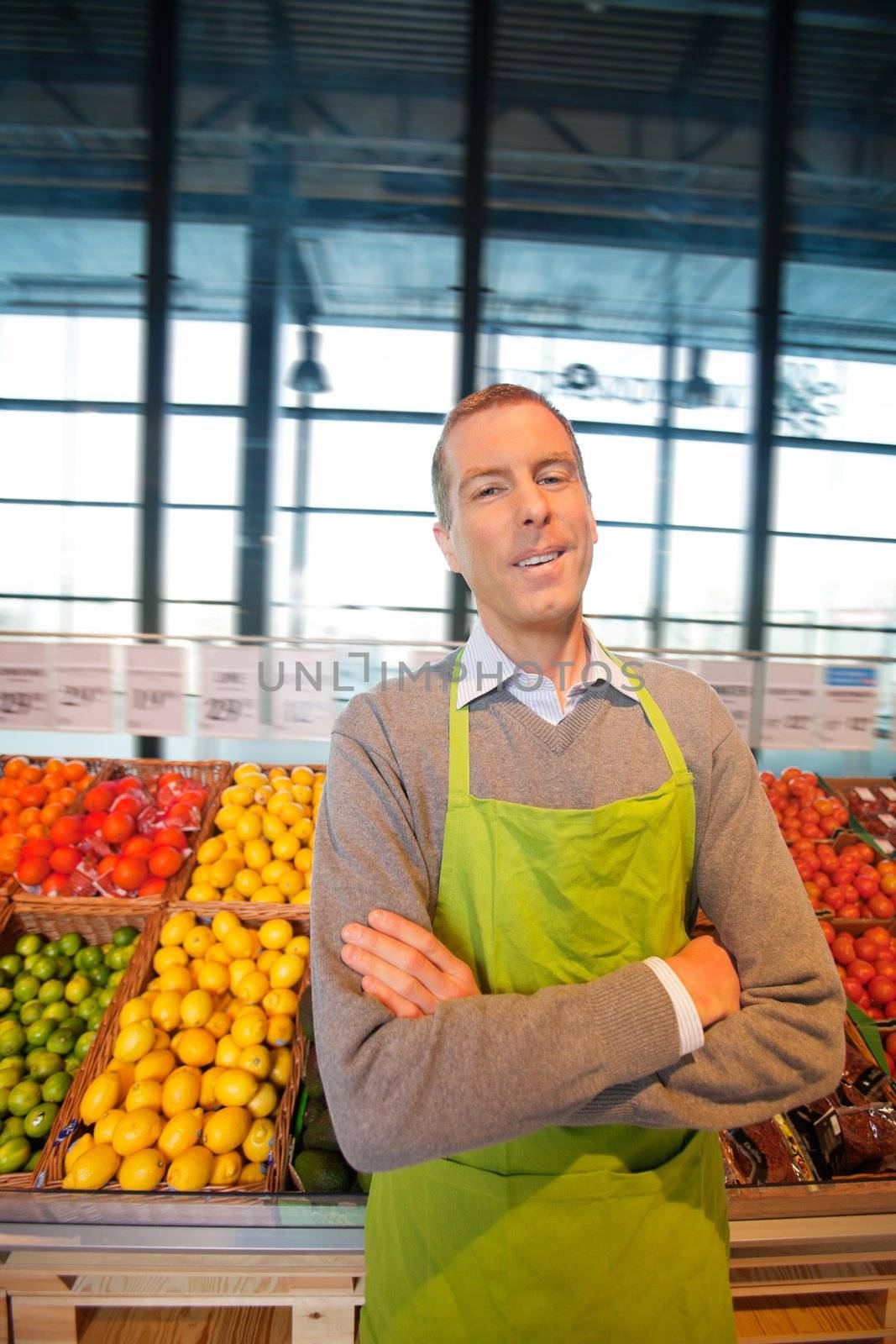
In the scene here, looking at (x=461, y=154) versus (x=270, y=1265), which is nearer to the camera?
(x=270, y=1265)

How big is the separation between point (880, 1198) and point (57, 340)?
4.89 metres

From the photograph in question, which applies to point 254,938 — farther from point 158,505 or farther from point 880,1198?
point 158,505

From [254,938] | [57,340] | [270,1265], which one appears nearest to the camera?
[270,1265]

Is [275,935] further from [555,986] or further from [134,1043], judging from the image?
[555,986]

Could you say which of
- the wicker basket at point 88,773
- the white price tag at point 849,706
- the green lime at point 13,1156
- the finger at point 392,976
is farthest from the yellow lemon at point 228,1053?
the white price tag at point 849,706

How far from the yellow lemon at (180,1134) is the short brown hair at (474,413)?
1.44 meters

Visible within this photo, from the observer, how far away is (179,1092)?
1.53 meters

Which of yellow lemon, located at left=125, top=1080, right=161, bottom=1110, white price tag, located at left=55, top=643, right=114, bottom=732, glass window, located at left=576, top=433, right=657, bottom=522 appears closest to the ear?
yellow lemon, located at left=125, top=1080, right=161, bottom=1110

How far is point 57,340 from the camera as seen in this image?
3627mm

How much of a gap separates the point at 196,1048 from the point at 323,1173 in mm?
475

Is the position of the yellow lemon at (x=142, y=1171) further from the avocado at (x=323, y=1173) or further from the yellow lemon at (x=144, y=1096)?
the avocado at (x=323, y=1173)

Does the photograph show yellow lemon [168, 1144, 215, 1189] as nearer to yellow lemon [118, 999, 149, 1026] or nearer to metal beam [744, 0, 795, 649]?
yellow lemon [118, 999, 149, 1026]

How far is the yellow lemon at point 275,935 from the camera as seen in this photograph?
1.90 metres

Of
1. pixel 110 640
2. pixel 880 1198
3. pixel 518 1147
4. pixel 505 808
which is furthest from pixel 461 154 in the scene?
pixel 880 1198
